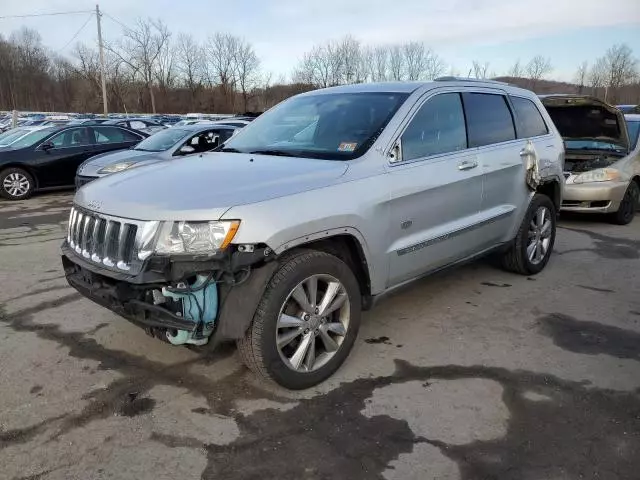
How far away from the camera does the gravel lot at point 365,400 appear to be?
2605 millimetres

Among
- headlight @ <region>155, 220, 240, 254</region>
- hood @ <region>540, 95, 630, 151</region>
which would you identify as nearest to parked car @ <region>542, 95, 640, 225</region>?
hood @ <region>540, 95, 630, 151</region>

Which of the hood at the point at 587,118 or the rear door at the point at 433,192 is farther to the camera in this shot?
the hood at the point at 587,118

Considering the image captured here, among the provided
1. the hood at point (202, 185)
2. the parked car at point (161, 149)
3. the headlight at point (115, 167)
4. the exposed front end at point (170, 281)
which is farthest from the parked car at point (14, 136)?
the exposed front end at point (170, 281)

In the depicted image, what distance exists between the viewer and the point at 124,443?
108 inches

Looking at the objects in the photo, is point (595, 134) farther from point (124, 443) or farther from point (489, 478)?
point (124, 443)

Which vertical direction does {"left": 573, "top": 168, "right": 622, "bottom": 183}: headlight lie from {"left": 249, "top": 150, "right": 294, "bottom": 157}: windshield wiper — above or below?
below

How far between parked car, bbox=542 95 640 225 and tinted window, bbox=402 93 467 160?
4.59m

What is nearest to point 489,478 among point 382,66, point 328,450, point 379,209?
point 328,450

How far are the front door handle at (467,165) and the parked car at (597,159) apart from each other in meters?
4.50

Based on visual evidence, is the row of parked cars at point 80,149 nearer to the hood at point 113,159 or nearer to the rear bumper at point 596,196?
the hood at point 113,159

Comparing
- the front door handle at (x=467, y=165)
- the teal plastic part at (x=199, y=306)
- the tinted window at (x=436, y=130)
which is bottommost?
the teal plastic part at (x=199, y=306)

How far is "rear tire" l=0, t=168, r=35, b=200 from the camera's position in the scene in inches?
438

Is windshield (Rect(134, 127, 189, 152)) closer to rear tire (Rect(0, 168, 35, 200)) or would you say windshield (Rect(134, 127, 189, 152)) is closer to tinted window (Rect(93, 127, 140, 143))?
tinted window (Rect(93, 127, 140, 143))

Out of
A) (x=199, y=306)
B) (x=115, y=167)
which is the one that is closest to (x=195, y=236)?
(x=199, y=306)
